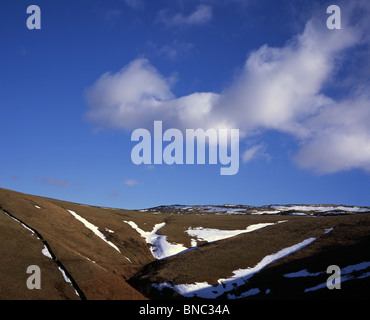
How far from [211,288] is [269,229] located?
32.3 meters

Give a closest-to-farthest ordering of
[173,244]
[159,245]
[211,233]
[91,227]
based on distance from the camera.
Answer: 1. [91,227]
2. [159,245]
3. [173,244]
4. [211,233]

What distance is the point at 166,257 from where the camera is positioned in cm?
6488

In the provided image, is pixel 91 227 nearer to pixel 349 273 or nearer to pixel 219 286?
pixel 219 286

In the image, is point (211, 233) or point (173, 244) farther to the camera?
point (211, 233)

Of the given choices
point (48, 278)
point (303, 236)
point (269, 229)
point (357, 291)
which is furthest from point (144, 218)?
point (357, 291)

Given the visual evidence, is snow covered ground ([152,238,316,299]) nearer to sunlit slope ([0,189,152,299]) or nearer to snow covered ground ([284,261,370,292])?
sunlit slope ([0,189,152,299])

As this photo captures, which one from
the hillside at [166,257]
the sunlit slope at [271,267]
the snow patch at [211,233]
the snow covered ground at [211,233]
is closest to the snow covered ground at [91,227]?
the hillside at [166,257]

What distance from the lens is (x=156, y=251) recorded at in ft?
224

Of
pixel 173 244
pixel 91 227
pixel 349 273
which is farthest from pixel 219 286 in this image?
pixel 91 227

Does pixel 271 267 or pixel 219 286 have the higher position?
pixel 271 267

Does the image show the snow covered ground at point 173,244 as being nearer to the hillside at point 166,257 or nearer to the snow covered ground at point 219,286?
the hillside at point 166,257

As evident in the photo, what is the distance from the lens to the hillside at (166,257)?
39344 mm
